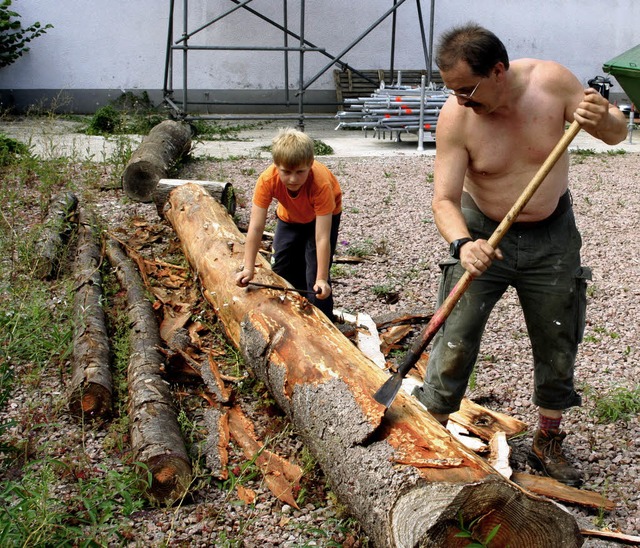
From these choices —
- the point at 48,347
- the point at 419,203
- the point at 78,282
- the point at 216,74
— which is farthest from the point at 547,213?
the point at 216,74

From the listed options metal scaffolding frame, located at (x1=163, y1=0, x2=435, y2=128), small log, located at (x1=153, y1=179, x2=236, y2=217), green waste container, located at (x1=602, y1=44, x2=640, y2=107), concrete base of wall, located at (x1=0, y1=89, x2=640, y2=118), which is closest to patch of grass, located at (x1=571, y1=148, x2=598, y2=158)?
green waste container, located at (x1=602, y1=44, x2=640, y2=107)

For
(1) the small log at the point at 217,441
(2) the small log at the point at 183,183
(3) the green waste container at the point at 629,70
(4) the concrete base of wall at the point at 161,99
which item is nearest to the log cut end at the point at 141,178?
(2) the small log at the point at 183,183

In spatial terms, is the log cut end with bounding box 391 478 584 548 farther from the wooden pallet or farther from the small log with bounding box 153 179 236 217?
the wooden pallet

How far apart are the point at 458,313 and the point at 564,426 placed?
102 centimetres

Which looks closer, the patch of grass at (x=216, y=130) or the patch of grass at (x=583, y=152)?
the patch of grass at (x=583, y=152)

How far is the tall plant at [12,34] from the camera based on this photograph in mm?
13109

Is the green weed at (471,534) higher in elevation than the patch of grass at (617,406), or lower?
higher

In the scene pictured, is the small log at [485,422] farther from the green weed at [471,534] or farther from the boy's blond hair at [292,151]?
the boy's blond hair at [292,151]

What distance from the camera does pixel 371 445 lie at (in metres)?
3.04

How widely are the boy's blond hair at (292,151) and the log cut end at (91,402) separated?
1.44 meters

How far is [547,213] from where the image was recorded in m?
3.29

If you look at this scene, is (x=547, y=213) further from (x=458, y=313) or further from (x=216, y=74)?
(x=216, y=74)

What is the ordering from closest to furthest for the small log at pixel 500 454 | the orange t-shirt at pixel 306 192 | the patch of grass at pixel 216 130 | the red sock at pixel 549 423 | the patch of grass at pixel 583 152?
the small log at pixel 500 454, the red sock at pixel 549 423, the orange t-shirt at pixel 306 192, the patch of grass at pixel 583 152, the patch of grass at pixel 216 130

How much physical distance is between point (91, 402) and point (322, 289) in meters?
1.29
